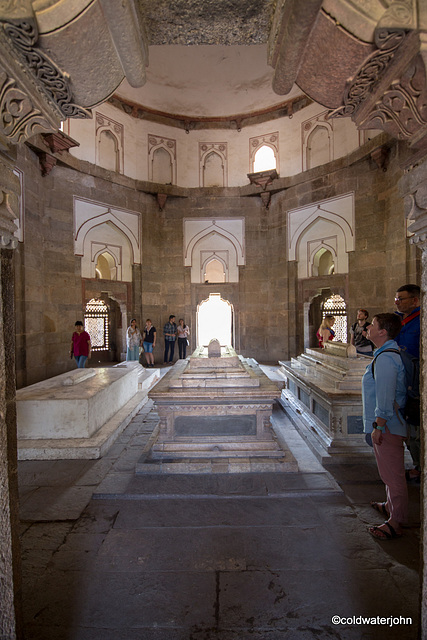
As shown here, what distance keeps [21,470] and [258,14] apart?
4097 millimetres

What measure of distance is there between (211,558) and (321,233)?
8805 mm

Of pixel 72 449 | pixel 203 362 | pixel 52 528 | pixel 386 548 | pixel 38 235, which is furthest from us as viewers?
pixel 38 235

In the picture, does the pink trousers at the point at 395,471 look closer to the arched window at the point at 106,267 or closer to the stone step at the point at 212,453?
the stone step at the point at 212,453

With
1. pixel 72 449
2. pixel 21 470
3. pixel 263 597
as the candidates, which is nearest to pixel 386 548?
pixel 263 597

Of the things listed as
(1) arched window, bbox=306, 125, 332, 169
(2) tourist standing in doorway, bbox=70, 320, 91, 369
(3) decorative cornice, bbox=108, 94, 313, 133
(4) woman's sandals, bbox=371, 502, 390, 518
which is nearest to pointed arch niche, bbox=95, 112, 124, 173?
(3) decorative cornice, bbox=108, 94, 313, 133

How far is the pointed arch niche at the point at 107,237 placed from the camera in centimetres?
889

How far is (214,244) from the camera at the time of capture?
1080 cm

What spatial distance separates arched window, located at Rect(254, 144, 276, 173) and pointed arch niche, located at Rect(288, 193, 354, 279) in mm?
1738

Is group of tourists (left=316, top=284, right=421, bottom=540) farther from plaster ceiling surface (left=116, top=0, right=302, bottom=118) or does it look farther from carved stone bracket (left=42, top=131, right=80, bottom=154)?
carved stone bracket (left=42, top=131, right=80, bottom=154)

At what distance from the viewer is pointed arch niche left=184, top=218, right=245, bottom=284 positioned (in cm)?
1066

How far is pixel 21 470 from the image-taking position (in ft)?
11.3

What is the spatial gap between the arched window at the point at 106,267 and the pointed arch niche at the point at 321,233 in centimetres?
518

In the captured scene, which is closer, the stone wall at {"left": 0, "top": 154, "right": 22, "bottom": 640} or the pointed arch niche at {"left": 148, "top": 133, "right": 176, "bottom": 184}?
the stone wall at {"left": 0, "top": 154, "right": 22, "bottom": 640}

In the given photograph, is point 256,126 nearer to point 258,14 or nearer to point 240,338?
point 240,338
